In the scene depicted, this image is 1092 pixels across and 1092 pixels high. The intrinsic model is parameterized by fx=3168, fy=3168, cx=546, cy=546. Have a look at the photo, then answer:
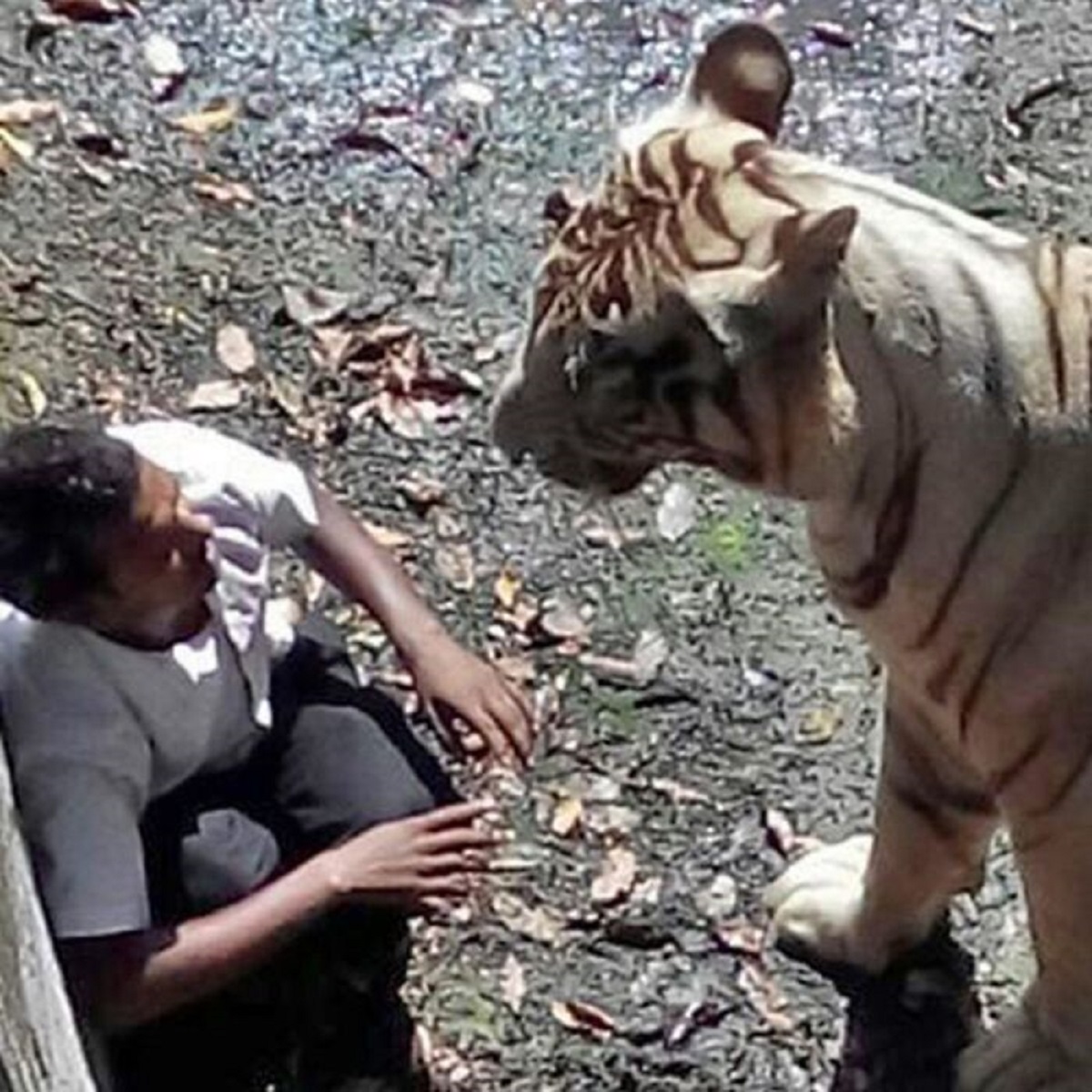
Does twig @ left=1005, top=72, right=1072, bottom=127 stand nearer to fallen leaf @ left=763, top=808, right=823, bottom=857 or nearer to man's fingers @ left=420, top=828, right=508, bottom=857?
fallen leaf @ left=763, top=808, right=823, bottom=857

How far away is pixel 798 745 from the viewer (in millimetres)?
4215

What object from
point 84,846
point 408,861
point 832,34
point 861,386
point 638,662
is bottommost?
point 638,662

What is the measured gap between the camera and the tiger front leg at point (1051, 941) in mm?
3340

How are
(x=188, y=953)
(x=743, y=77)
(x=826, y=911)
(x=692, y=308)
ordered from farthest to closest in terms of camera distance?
(x=826, y=911), (x=188, y=953), (x=743, y=77), (x=692, y=308)

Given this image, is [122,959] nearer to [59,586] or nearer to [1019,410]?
[59,586]

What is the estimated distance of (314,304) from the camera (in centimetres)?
476

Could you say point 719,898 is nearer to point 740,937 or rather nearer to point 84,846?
point 740,937

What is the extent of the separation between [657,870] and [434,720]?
41 cm

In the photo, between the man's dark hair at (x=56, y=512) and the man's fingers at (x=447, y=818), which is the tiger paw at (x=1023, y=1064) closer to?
the man's fingers at (x=447, y=818)

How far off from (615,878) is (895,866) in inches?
17.8

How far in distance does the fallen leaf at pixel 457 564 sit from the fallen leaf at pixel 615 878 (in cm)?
49

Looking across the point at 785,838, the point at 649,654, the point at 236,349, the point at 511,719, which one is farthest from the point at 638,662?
the point at 236,349

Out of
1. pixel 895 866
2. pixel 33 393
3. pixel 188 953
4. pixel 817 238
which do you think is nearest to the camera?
pixel 817 238

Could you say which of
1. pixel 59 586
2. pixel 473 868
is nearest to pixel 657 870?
pixel 473 868
